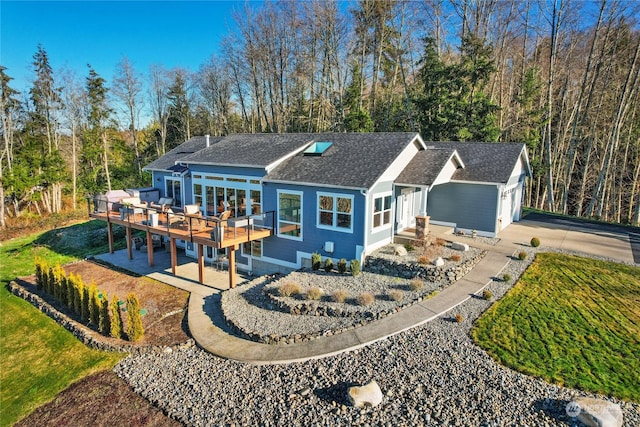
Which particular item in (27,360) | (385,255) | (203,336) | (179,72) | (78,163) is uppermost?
(179,72)

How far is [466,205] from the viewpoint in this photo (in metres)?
18.1

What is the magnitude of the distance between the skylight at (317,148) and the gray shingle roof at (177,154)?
27.7 ft

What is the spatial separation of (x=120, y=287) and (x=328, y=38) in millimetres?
26504

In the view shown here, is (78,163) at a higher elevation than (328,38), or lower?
lower

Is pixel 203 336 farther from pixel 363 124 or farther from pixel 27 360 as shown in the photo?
pixel 363 124

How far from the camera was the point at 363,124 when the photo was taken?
3041cm

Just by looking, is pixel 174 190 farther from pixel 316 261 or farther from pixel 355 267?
pixel 355 267

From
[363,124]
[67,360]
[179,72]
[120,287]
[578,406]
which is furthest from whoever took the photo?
[179,72]

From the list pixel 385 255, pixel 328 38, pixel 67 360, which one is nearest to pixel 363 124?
pixel 328 38

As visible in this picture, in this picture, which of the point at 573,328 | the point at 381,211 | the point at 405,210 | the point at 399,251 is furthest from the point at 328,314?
the point at 405,210

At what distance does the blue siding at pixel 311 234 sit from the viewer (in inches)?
523

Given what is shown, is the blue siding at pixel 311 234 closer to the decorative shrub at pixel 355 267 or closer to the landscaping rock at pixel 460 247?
the decorative shrub at pixel 355 267

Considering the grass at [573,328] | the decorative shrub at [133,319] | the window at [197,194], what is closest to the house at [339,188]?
the window at [197,194]

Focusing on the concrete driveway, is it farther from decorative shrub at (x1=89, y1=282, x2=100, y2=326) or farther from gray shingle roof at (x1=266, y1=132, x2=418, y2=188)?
decorative shrub at (x1=89, y1=282, x2=100, y2=326)
